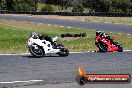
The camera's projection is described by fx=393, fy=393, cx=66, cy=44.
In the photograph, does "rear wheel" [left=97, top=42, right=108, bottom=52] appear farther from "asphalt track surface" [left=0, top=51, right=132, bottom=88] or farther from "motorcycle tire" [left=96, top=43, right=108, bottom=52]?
"asphalt track surface" [left=0, top=51, right=132, bottom=88]

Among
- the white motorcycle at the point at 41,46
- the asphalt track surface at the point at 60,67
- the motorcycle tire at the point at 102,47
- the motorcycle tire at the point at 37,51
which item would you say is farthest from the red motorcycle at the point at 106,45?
the motorcycle tire at the point at 37,51

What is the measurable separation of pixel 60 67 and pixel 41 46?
9.46ft

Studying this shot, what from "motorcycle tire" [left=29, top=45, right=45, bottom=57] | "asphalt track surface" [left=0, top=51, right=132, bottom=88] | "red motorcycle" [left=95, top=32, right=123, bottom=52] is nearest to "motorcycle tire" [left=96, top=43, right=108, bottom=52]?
"red motorcycle" [left=95, top=32, right=123, bottom=52]

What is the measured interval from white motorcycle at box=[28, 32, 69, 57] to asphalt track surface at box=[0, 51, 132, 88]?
0.77 feet

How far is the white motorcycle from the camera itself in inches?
640

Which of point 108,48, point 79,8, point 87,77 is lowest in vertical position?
point 79,8

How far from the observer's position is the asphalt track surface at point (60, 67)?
37.4 ft

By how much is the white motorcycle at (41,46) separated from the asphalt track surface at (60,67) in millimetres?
236

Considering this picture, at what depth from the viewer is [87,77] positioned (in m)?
8.40

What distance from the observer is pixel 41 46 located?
1645 centimetres

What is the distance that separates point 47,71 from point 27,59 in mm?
2653

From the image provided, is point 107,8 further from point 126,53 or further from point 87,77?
point 87,77

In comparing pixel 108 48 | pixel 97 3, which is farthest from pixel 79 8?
pixel 108 48

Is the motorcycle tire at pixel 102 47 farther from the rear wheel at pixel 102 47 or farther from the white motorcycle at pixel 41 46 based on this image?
the white motorcycle at pixel 41 46
